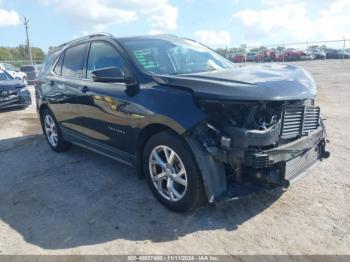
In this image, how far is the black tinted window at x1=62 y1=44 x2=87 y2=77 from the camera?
16.5 ft

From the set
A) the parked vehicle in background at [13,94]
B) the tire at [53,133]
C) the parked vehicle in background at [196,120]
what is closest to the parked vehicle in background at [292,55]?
the parked vehicle in background at [13,94]

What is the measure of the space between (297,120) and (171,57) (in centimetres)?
172

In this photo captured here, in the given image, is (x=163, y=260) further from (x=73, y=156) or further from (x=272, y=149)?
(x=73, y=156)

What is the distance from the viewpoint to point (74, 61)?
5270 millimetres

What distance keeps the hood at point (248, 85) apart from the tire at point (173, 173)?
1.74 feet

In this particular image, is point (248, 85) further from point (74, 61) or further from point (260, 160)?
point (74, 61)

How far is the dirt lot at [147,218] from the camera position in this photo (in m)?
3.13

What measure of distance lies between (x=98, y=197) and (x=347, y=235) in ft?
8.80

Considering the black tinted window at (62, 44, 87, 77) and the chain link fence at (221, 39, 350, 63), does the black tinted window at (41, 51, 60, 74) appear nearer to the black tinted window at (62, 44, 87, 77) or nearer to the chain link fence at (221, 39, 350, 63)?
the black tinted window at (62, 44, 87, 77)

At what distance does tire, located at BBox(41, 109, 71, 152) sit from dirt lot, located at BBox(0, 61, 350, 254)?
0.89 m

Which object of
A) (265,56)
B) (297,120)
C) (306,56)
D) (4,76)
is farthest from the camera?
(306,56)

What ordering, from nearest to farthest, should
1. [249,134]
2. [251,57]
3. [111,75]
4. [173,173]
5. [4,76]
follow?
[249,134] → [173,173] → [111,75] → [4,76] → [251,57]

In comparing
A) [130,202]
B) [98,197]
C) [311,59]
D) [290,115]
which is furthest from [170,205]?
[311,59]

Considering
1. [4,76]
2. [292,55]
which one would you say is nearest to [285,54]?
[292,55]
